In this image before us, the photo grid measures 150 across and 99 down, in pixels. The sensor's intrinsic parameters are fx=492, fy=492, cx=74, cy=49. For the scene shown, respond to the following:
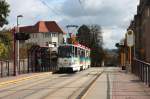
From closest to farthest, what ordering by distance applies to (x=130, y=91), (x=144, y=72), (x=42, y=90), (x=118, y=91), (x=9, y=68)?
1. (x=118, y=91)
2. (x=130, y=91)
3. (x=42, y=90)
4. (x=144, y=72)
5. (x=9, y=68)

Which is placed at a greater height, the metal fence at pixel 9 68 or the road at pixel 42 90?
the metal fence at pixel 9 68

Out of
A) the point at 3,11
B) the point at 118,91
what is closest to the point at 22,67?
the point at 3,11

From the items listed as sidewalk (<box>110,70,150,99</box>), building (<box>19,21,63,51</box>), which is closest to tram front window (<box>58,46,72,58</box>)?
sidewalk (<box>110,70,150,99</box>)

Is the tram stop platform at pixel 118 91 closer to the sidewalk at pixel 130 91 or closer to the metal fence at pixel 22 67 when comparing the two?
the sidewalk at pixel 130 91

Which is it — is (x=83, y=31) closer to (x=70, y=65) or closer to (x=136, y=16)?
(x=136, y=16)

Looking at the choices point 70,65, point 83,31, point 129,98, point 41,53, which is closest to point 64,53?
point 70,65

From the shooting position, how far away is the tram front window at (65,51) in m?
49.0

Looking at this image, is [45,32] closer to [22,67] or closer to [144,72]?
[22,67]

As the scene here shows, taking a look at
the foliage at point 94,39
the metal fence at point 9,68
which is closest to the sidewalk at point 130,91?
the metal fence at point 9,68

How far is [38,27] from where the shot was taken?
174m

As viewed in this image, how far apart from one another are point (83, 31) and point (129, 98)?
135404 mm

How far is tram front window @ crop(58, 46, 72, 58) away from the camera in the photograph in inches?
1930

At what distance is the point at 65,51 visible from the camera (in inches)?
1944

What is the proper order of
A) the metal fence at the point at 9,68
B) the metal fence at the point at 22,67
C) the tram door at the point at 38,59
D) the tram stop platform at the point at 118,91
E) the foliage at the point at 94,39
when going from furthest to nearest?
the foliage at the point at 94,39, the tram door at the point at 38,59, the metal fence at the point at 22,67, the metal fence at the point at 9,68, the tram stop platform at the point at 118,91
